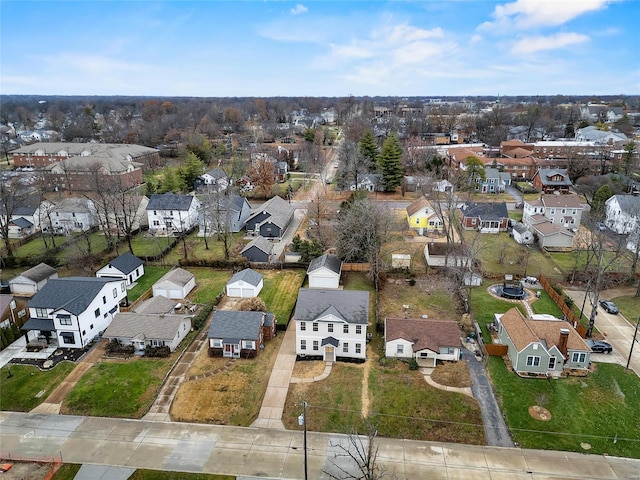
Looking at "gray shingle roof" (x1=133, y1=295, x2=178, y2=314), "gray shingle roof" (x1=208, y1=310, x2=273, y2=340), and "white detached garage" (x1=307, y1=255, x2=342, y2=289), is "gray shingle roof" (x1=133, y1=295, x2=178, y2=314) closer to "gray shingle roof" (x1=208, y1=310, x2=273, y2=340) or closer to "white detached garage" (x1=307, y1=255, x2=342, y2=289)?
"gray shingle roof" (x1=208, y1=310, x2=273, y2=340)

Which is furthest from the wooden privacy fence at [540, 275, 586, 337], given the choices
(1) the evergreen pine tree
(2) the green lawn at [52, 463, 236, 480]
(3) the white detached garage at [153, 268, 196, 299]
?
(1) the evergreen pine tree

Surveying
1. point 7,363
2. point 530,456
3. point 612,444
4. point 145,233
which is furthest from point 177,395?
point 145,233

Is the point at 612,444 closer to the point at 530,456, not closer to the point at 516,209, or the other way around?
the point at 530,456

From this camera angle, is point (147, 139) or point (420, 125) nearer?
point (147, 139)

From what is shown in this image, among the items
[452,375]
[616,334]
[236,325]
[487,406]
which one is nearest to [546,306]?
[616,334]

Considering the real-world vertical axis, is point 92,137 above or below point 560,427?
above
